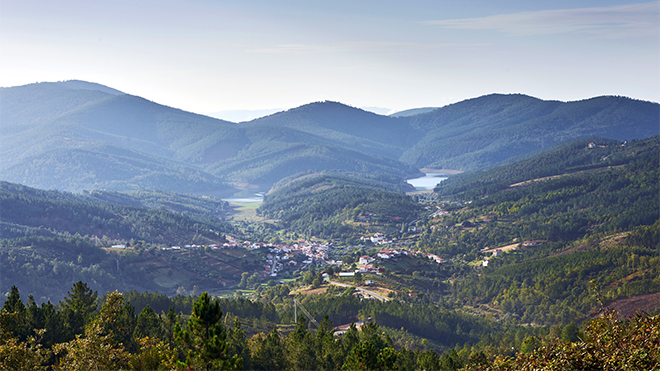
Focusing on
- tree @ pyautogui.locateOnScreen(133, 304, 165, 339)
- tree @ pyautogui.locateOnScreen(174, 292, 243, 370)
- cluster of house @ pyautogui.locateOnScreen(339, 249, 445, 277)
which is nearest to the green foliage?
tree @ pyautogui.locateOnScreen(174, 292, 243, 370)

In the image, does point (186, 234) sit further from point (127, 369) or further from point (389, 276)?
point (127, 369)

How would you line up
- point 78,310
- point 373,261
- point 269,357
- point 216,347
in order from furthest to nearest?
point 373,261 < point 78,310 < point 269,357 < point 216,347

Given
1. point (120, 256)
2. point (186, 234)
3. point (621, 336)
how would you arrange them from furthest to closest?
1. point (186, 234)
2. point (120, 256)
3. point (621, 336)

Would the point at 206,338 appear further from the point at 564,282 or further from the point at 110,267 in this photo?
the point at 110,267

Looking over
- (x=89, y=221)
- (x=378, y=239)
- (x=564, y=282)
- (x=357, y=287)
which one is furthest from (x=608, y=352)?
(x=89, y=221)

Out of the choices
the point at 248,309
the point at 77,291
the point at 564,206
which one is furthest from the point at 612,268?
the point at 77,291

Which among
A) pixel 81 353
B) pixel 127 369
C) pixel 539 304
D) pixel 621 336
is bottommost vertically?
pixel 539 304

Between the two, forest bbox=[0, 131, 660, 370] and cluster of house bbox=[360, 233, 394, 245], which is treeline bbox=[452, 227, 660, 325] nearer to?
forest bbox=[0, 131, 660, 370]

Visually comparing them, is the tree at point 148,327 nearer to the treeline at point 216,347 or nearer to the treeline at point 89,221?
the treeline at point 216,347

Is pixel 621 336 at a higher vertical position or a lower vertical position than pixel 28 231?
higher
